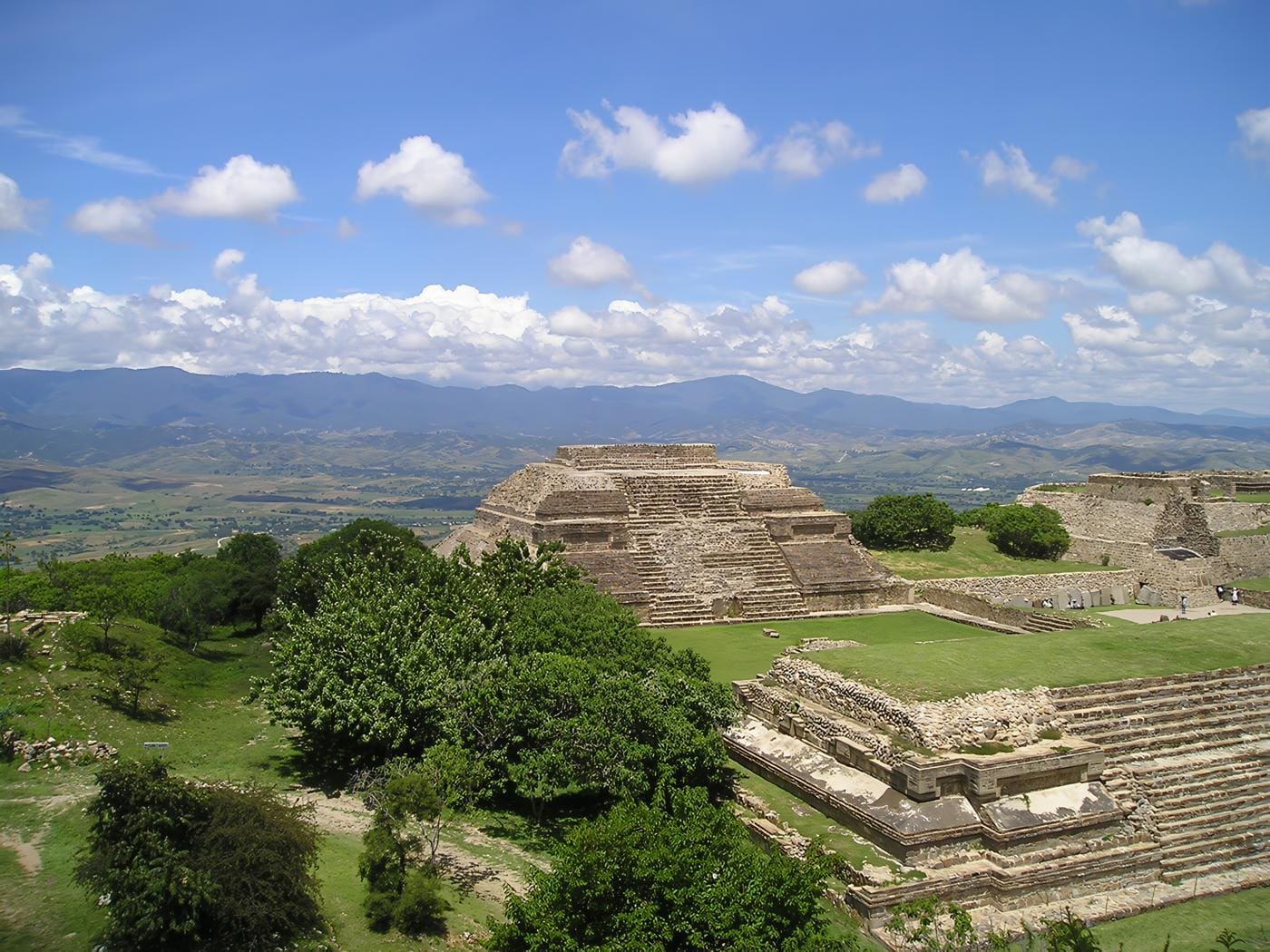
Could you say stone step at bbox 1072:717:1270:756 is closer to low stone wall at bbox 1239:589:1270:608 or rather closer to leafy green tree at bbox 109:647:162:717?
low stone wall at bbox 1239:589:1270:608

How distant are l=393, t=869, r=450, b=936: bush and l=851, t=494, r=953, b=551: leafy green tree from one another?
28352mm

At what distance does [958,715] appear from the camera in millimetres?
13578

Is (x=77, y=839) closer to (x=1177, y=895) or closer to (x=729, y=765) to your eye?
(x=729, y=765)

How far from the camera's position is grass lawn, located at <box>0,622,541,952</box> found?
31.9ft

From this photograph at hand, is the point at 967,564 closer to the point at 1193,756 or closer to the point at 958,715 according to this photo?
the point at 1193,756

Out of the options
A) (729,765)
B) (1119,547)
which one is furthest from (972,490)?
(729,765)

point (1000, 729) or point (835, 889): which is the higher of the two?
point (1000, 729)

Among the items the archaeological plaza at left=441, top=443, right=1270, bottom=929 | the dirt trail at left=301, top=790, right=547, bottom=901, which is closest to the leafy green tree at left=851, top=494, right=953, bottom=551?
the archaeological plaza at left=441, top=443, right=1270, bottom=929

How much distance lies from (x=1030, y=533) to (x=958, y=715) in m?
22.4

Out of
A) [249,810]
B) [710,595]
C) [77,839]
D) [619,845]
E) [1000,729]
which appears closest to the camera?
[619,845]

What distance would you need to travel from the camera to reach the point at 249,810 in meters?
9.83

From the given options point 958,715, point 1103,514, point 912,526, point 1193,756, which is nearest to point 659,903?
point 958,715

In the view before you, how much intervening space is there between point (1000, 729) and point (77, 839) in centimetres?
1258

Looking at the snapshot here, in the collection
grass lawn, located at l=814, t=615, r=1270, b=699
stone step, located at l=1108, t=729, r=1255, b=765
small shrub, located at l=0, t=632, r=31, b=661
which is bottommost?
stone step, located at l=1108, t=729, r=1255, b=765
